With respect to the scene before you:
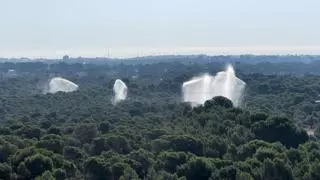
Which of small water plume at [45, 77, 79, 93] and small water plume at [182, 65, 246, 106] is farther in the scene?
small water plume at [45, 77, 79, 93]

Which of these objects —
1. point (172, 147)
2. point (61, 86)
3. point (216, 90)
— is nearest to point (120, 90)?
point (61, 86)

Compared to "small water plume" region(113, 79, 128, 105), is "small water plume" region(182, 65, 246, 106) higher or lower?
higher

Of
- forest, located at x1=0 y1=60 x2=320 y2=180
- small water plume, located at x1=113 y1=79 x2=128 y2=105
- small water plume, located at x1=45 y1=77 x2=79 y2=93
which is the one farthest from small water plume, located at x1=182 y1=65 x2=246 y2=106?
small water plume, located at x1=45 y1=77 x2=79 y2=93

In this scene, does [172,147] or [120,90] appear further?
[120,90]

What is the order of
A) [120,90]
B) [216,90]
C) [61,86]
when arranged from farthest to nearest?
[61,86]
[120,90]
[216,90]

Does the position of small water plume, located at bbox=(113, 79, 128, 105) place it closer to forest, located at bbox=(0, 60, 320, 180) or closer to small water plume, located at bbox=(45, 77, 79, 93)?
small water plume, located at bbox=(45, 77, 79, 93)

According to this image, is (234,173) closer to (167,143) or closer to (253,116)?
(167,143)

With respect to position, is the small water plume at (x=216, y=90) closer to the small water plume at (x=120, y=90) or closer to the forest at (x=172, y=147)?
the forest at (x=172, y=147)

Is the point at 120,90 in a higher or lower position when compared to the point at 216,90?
lower

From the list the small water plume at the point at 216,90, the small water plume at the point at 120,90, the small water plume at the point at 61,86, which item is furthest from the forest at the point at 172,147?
the small water plume at the point at 61,86

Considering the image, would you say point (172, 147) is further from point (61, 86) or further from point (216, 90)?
point (61, 86)

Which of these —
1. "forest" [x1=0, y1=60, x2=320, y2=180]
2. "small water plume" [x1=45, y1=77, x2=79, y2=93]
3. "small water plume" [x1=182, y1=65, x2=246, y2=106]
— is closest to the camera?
"forest" [x1=0, y1=60, x2=320, y2=180]
